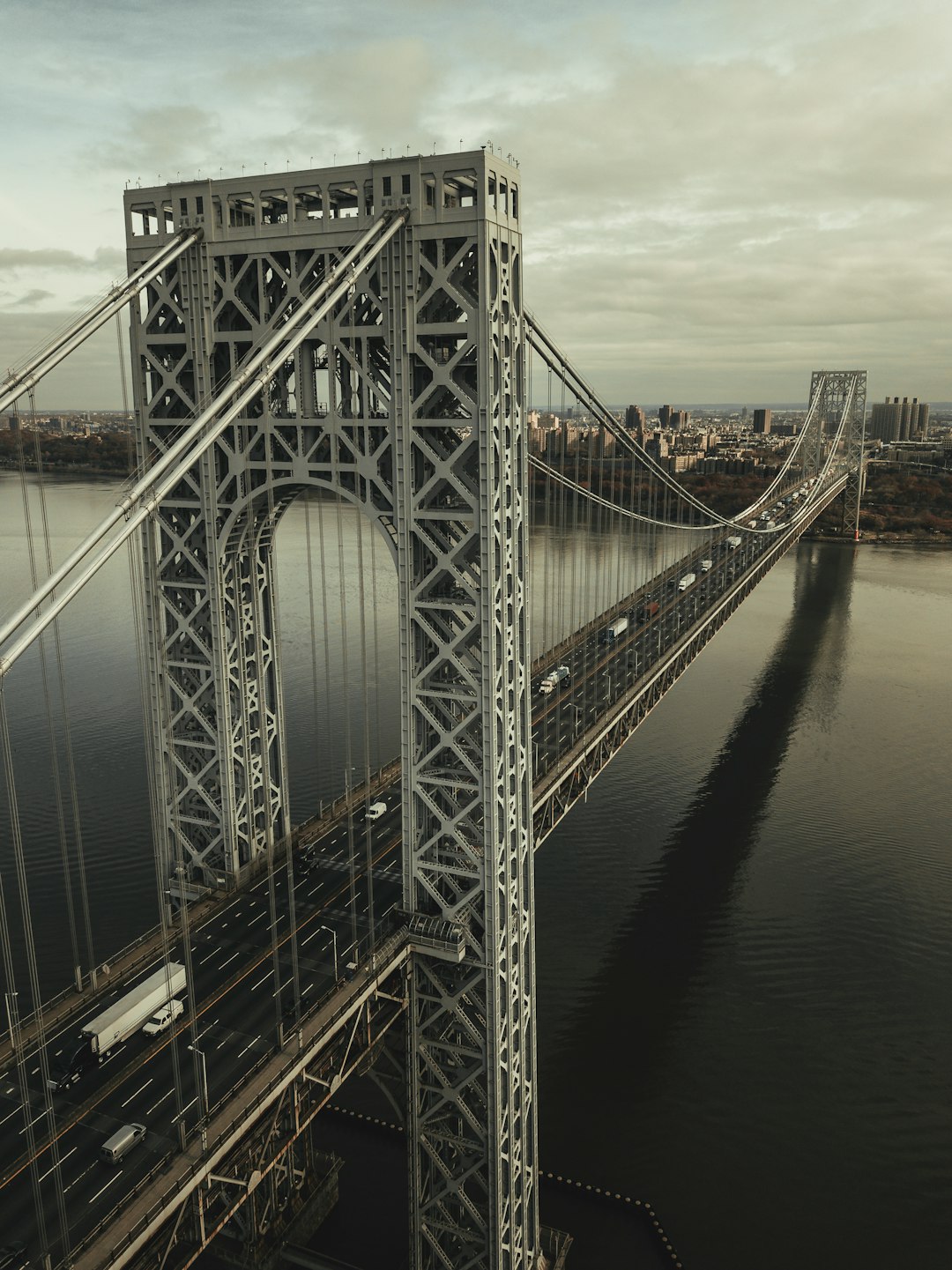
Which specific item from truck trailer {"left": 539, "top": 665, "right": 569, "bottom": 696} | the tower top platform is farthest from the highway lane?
truck trailer {"left": 539, "top": 665, "right": 569, "bottom": 696}

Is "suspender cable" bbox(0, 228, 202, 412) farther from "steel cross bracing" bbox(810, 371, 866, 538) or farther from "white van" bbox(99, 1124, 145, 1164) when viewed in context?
"steel cross bracing" bbox(810, 371, 866, 538)

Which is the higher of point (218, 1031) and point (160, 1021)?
point (160, 1021)

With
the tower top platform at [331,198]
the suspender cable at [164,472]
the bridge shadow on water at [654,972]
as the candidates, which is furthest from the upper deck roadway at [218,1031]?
the tower top platform at [331,198]

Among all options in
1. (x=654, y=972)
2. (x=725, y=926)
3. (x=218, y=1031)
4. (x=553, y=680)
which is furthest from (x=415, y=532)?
(x=725, y=926)

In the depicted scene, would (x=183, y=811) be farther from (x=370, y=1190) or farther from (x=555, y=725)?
(x=555, y=725)

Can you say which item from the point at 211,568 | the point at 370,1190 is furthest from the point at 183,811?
the point at 370,1190

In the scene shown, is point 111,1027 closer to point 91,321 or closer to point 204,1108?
point 204,1108

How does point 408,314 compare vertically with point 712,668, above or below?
above

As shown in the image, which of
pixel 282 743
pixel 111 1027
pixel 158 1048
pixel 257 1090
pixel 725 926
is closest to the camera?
pixel 257 1090
